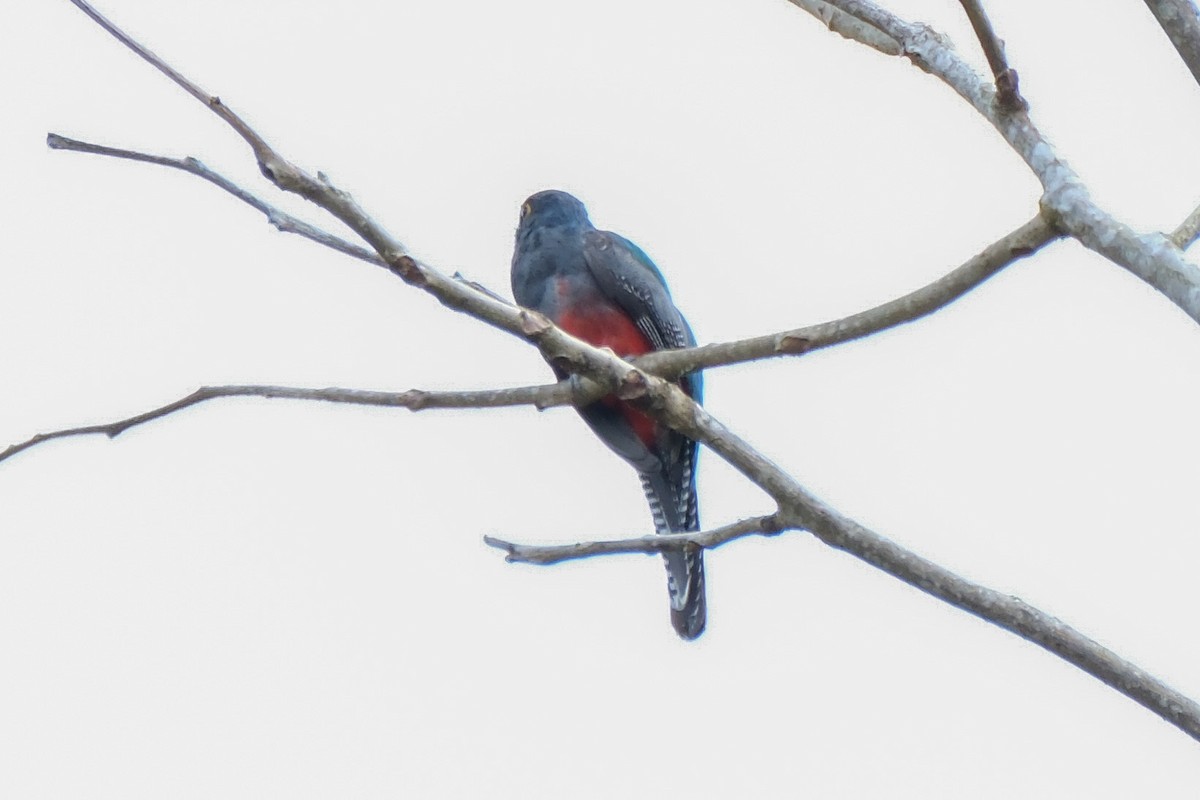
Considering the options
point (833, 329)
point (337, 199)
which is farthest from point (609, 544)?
point (337, 199)

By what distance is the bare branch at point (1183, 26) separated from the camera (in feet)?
11.4

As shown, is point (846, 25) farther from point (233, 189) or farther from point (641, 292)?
point (641, 292)

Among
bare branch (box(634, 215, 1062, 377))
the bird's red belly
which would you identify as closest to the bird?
the bird's red belly

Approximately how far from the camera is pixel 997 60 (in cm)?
358

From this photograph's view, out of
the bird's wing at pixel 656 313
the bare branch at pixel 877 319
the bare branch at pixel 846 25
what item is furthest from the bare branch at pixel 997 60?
the bird's wing at pixel 656 313

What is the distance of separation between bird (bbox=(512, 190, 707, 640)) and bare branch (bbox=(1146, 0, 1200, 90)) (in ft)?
13.3

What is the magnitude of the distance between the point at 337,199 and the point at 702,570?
170 inches

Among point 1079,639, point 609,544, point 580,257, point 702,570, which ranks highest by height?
point 580,257

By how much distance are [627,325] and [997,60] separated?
4624 mm

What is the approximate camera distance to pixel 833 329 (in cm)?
404

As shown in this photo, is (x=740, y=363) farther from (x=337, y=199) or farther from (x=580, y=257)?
(x=580, y=257)

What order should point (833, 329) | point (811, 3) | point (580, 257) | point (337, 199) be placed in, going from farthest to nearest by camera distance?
point (580, 257)
point (811, 3)
point (833, 329)
point (337, 199)

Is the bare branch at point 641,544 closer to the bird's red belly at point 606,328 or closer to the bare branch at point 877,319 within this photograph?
the bare branch at point 877,319

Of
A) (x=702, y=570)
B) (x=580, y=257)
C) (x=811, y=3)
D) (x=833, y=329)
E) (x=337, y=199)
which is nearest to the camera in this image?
(x=337, y=199)
